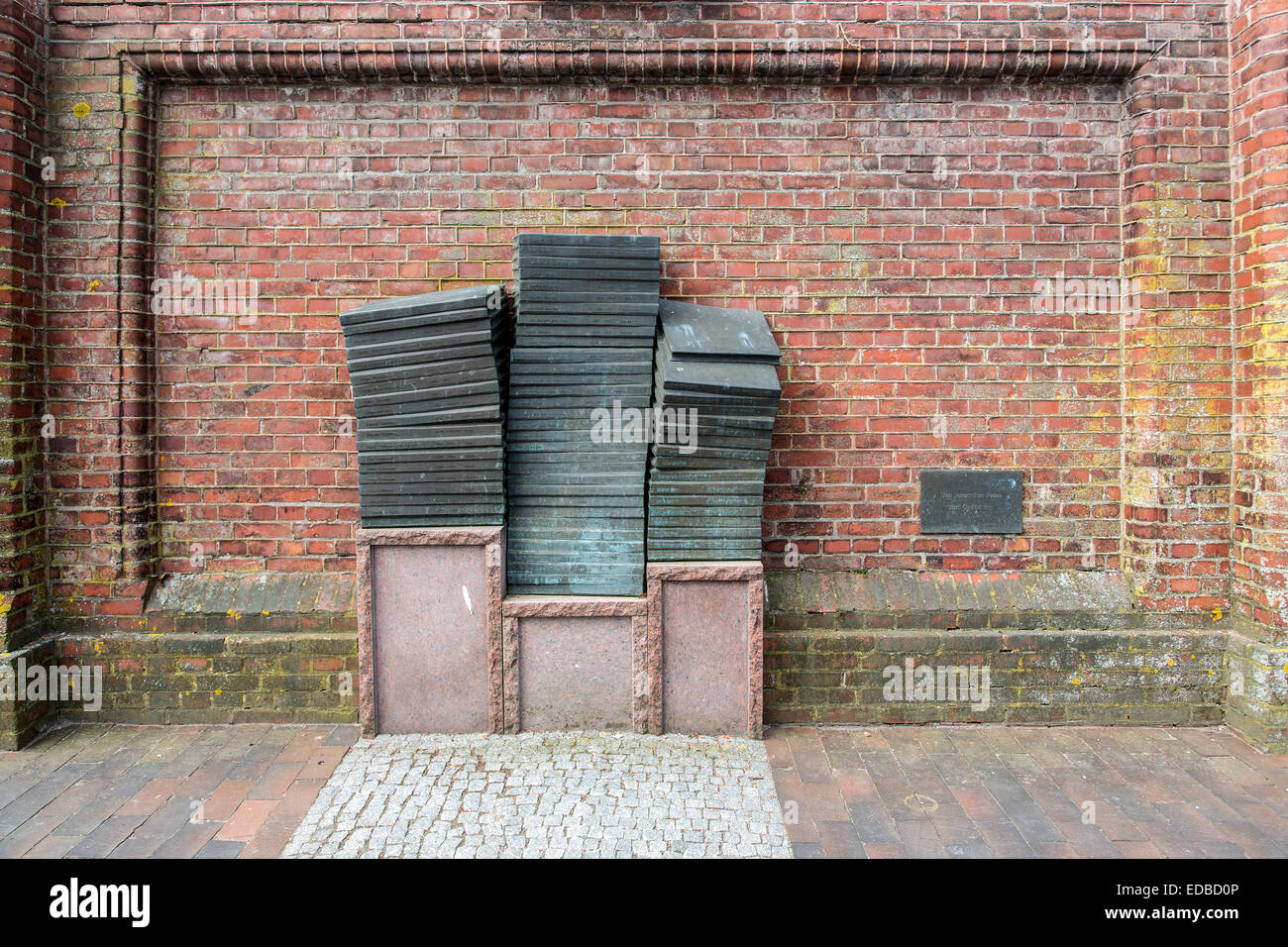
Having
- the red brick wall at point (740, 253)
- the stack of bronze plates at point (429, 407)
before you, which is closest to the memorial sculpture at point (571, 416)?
the stack of bronze plates at point (429, 407)

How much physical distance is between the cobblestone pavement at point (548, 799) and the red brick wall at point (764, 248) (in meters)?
1.38

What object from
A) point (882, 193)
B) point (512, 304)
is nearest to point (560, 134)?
point (512, 304)

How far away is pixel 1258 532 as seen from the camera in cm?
446

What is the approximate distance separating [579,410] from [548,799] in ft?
6.43

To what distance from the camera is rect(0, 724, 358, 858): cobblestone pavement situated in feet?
11.4

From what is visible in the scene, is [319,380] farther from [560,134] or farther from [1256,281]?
[1256,281]

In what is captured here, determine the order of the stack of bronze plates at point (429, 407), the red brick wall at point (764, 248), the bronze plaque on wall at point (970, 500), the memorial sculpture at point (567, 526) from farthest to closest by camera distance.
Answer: the bronze plaque on wall at point (970, 500) → the red brick wall at point (764, 248) → the memorial sculpture at point (567, 526) → the stack of bronze plates at point (429, 407)

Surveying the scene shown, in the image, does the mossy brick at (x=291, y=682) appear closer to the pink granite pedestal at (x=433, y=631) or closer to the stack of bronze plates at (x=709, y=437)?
the pink granite pedestal at (x=433, y=631)

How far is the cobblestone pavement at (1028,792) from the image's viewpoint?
3457mm

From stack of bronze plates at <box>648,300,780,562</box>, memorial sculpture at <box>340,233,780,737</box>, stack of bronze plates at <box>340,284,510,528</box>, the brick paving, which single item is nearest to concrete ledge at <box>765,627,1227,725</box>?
the brick paving

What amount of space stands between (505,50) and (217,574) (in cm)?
347

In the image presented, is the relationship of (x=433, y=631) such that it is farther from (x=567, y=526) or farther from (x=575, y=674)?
(x=567, y=526)

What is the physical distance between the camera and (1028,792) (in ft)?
12.7

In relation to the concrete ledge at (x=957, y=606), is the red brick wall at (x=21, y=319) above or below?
above
